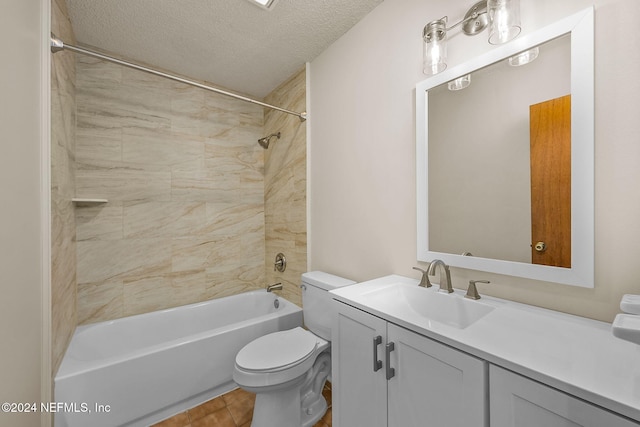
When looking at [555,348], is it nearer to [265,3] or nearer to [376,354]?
[376,354]

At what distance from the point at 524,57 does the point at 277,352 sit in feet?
5.97

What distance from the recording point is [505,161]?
1.06 m

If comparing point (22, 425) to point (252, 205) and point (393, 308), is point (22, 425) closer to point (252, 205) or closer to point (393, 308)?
point (393, 308)

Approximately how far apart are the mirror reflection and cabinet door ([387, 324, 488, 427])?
53 cm

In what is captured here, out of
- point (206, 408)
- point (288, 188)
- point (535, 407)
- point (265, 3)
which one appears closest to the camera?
point (535, 407)

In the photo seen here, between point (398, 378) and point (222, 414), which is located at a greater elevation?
point (398, 378)

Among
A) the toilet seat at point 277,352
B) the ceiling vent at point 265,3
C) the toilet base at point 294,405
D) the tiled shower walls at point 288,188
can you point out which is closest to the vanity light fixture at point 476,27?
the ceiling vent at point 265,3

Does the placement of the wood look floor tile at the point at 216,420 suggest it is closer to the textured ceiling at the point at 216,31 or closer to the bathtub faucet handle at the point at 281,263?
the bathtub faucet handle at the point at 281,263

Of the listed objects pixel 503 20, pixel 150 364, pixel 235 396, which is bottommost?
pixel 235 396

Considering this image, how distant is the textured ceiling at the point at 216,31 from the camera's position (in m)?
1.51

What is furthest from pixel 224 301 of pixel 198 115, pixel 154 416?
pixel 198 115

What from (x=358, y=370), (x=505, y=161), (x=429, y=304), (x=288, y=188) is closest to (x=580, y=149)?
(x=505, y=161)

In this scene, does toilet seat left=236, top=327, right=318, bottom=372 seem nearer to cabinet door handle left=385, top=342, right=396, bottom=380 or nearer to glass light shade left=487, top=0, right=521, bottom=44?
cabinet door handle left=385, top=342, right=396, bottom=380

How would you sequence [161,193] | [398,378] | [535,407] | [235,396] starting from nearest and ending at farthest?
[535,407]
[398,378]
[235,396]
[161,193]
